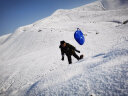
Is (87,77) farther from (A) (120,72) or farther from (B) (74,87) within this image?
(A) (120,72)

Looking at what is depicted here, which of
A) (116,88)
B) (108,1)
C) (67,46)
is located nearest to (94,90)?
(116,88)

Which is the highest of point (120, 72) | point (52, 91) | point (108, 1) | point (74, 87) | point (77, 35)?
point (108, 1)

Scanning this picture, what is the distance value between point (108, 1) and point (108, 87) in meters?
73.6

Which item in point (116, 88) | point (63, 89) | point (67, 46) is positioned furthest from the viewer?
point (67, 46)

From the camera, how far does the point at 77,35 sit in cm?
851

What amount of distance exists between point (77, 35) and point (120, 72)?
720 centimetres

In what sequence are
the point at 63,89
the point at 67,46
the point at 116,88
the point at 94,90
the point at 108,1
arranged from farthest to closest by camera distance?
1. the point at 108,1
2. the point at 67,46
3. the point at 63,89
4. the point at 94,90
5. the point at 116,88

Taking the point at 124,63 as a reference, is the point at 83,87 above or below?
below

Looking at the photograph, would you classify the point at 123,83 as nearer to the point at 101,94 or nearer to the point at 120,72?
the point at 120,72

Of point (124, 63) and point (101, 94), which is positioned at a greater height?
point (124, 63)

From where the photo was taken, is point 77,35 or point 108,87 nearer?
point 108,87

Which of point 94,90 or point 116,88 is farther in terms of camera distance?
point 94,90

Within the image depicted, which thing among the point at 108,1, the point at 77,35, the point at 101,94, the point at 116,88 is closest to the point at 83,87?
the point at 101,94

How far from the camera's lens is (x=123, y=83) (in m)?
1.33
